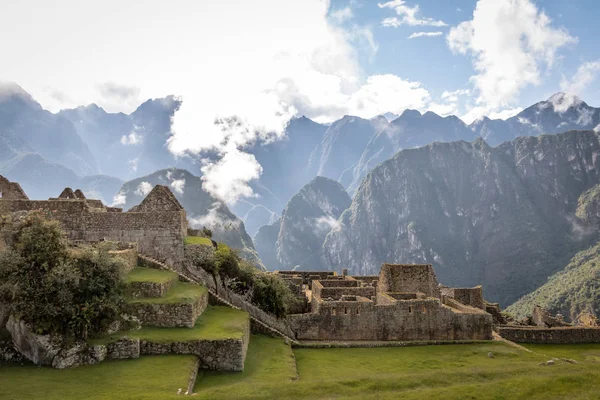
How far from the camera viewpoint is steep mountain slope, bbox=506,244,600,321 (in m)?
116

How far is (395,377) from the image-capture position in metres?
14.7

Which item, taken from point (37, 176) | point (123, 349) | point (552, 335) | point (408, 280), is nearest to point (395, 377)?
point (123, 349)

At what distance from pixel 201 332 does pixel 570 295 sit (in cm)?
13953

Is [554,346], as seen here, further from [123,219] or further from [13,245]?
[13,245]

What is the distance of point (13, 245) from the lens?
1589 centimetres

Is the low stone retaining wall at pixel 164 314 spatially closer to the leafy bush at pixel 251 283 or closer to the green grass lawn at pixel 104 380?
the green grass lawn at pixel 104 380

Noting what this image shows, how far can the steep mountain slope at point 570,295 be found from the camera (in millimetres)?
115500

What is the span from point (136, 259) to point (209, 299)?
404 centimetres

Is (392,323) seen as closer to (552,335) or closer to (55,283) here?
(552,335)

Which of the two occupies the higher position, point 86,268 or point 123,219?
point 123,219

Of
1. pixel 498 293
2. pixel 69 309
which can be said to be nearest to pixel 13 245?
pixel 69 309

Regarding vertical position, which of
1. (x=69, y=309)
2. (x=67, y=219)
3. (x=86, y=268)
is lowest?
(x=69, y=309)

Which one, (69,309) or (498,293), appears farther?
(498,293)

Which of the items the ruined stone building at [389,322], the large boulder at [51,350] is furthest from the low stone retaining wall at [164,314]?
the ruined stone building at [389,322]
